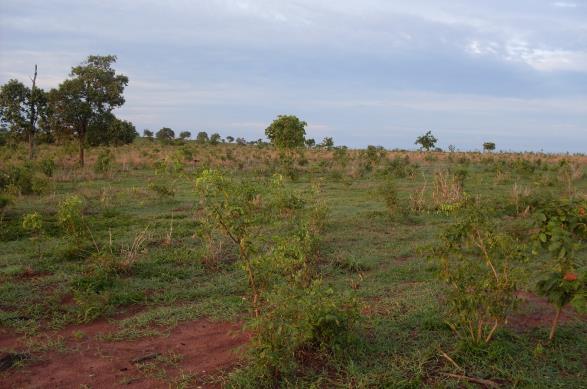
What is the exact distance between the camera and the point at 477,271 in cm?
401

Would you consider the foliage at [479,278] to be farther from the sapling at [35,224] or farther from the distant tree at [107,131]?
the distant tree at [107,131]

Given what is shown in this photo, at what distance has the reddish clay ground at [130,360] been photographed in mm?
3691

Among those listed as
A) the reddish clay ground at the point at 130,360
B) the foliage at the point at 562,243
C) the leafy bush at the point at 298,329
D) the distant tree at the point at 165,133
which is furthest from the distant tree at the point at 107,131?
the distant tree at the point at 165,133

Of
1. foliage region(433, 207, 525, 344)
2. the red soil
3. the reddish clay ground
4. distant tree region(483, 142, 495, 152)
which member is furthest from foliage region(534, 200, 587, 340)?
distant tree region(483, 142, 495, 152)

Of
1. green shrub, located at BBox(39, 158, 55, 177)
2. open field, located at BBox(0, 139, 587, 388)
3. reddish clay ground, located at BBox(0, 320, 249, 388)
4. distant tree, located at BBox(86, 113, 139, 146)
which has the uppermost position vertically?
distant tree, located at BBox(86, 113, 139, 146)

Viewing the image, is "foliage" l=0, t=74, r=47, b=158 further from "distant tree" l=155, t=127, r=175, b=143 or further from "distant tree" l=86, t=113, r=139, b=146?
"distant tree" l=155, t=127, r=175, b=143

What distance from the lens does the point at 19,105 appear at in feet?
58.4

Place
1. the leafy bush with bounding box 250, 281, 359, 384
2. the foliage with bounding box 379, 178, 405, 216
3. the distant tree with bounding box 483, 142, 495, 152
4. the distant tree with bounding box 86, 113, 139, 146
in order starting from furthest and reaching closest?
the distant tree with bounding box 483, 142, 495, 152 < the distant tree with bounding box 86, 113, 139, 146 < the foliage with bounding box 379, 178, 405, 216 < the leafy bush with bounding box 250, 281, 359, 384

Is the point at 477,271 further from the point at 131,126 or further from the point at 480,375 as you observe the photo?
the point at 131,126

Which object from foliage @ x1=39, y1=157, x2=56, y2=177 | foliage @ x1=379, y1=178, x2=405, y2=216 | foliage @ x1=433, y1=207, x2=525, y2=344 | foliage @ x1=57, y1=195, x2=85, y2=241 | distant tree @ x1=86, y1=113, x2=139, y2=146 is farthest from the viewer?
distant tree @ x1=86, y1=113, x2=139, y2=146

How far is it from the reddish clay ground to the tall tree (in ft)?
45.7

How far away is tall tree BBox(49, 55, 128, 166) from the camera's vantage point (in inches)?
662

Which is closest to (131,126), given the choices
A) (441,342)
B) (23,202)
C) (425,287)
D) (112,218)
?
(23,202)

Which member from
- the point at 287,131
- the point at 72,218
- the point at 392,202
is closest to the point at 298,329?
the point at 72,218
